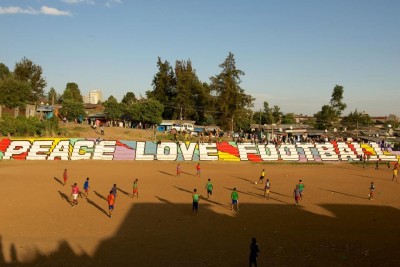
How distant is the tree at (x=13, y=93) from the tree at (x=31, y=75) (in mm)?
11823

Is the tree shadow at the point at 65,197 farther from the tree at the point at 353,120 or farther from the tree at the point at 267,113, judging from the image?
the tree at the point at 267,113

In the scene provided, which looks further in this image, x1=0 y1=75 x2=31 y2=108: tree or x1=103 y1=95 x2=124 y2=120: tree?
x1=103 y1=95 x2=124 y2=120: tree

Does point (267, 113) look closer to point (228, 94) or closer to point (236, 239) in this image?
point (228, 94)

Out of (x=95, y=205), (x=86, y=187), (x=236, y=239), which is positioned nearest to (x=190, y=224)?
(x=236, y=239)

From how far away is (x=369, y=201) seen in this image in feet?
79.2

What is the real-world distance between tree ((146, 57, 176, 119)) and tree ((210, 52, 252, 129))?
14.9 m

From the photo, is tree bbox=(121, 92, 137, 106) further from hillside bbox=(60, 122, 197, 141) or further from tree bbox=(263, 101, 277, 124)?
tree bbox=(263, 101, 277, 124)

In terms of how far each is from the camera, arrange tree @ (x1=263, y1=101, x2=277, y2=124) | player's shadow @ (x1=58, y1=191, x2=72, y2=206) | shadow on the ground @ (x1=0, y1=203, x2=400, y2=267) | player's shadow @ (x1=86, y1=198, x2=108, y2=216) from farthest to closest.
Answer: tree @ (x1=263, y1=101, x2=277, y2=124) → player's shadow @ (x1=58, y1=191, x2=72, y2=206) → player's shadow @ (x1=86, y1=198, x2=108, y2=216) → shadow on the ground @ (x1=0, y1=203, x2=400, y2=267)

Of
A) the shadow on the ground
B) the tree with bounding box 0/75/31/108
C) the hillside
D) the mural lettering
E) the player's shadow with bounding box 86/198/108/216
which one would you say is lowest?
the player's shadow with bounding box 86/198/108/216

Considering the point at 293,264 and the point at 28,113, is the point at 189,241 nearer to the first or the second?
the point at 293,264

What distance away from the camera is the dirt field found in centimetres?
1375

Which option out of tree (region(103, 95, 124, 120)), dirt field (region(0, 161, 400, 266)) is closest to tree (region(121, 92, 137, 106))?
tree (region(103, 95, 124, 120))

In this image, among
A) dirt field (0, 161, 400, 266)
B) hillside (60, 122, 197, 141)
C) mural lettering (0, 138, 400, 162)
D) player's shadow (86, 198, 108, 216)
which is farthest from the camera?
hillside (60, 122, 197, 141)

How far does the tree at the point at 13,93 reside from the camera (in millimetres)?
55562
